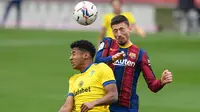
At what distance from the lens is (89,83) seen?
9055 millimetres

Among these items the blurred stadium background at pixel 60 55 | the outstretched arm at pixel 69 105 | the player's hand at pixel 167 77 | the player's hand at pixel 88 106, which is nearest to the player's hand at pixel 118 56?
the player's hand at pixel 167 77

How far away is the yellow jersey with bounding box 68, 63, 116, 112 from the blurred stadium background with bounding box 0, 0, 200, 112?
19.5ft

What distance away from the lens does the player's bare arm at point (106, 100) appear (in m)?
8.72

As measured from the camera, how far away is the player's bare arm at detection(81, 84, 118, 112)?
8719mm

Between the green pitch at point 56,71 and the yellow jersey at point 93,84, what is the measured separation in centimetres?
600

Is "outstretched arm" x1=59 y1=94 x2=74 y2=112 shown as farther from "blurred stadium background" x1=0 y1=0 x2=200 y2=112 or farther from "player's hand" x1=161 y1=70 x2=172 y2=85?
"blurred stadium background" x1=0 y1=0 x2=200 y2=112

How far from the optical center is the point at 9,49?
2836cm

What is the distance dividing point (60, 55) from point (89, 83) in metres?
17.4

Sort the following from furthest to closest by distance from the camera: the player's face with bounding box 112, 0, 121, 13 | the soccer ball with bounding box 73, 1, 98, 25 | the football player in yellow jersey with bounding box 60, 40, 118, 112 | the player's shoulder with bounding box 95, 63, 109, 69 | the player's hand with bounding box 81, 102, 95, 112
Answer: the player's face with bounding box 112, 0, 121, 13
the soccer ball with bounding box 73, 1, 98, 25
the player's shoulder with bounding box 95, 63, 109, 69
the football player in yellow jersey with bounding box 60, 40, 118, 112
the player's hand with bounding box 81, 102, 95, 112

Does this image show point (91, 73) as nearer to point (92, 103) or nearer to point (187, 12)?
point (92, 103)

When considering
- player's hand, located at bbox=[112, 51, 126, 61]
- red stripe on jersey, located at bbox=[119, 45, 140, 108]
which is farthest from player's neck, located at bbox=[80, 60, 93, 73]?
red stripe on jersey, located at bbox=[119, 45, 140, 108]

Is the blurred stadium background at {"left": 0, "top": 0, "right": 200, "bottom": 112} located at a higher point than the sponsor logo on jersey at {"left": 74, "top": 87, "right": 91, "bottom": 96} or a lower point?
higher

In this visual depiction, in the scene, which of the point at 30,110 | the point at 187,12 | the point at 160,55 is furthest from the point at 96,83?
the point at 187,12

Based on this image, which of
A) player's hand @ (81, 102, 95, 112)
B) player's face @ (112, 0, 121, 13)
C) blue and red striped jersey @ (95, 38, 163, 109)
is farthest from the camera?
player's face @ (112, 0, 121, 13)
